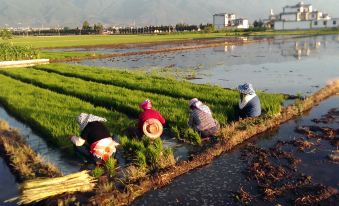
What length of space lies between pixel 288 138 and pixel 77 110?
6086 mm

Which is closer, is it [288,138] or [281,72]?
[288,138]

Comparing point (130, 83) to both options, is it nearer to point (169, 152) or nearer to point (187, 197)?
point (169, 152)

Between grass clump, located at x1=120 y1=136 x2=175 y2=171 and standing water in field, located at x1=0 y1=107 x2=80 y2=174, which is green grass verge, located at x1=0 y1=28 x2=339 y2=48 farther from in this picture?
grass clump, located at x1=120 y1=136 x2=175 y2=171

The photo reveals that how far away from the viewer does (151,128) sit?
8148 millimetres

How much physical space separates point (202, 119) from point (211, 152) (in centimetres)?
81

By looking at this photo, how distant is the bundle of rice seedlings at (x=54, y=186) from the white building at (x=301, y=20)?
377ft

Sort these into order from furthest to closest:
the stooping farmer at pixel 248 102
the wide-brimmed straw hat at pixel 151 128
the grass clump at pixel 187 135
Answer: the stooping farmer at pixel 248 102
the grass clump at pixel 187 135
the wide-brimmed straw hat at pixel 151 128

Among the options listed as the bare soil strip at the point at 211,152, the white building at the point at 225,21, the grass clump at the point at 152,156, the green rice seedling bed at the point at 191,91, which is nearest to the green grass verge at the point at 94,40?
the green rice seedling bed at the point at 191,91

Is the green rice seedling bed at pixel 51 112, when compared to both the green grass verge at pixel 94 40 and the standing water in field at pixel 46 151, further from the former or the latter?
the green grass verge at pixel 94 40

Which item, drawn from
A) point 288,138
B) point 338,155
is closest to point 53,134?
point 288,138

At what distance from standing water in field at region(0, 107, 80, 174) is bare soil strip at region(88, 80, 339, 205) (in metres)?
1.61

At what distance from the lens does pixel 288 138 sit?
942cm

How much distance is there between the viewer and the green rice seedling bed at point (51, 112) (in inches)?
372

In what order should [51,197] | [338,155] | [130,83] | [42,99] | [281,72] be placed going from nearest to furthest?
[51,197] → [338,155] → [42,99] → [130,83] → [281,72]
